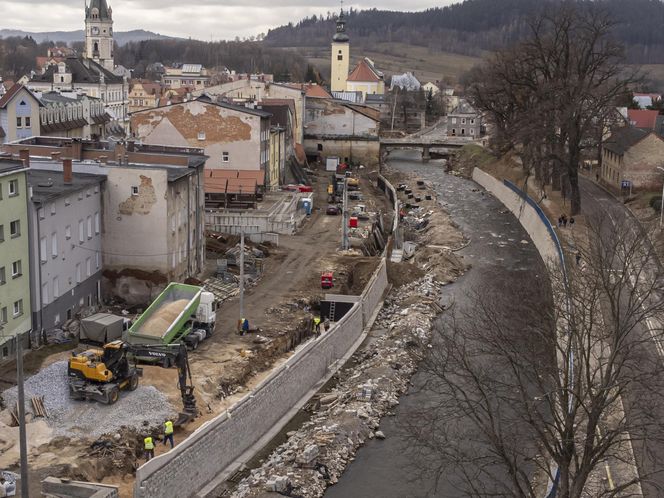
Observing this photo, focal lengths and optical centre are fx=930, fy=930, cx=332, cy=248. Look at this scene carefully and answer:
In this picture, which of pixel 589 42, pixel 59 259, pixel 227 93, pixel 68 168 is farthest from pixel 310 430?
pixel 227 93

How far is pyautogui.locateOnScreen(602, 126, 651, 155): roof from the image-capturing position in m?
64.6

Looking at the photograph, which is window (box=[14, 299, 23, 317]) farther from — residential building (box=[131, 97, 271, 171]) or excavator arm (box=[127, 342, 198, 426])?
residential building (box=[131, 97, 271, 171])

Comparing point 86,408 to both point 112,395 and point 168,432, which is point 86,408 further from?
point 168,432

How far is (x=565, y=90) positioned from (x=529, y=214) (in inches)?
330

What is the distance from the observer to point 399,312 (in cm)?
4112

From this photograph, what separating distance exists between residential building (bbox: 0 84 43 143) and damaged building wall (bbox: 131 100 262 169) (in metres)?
8.06

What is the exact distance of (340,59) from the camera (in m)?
147

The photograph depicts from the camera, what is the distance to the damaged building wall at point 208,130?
57531 millimetres

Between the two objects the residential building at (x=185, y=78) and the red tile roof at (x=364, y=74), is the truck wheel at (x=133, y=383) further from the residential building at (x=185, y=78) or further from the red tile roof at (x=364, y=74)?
the residential building at (x=185, y=78)

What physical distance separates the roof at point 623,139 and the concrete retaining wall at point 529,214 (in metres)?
7.34

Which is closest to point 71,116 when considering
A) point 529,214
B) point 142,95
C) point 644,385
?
point 529,214

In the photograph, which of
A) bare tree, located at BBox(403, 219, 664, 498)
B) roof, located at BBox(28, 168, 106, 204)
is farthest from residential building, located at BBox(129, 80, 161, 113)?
bare tree, located at BBox(403, 219, 664, 498)

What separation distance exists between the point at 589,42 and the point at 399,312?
26.3 meters

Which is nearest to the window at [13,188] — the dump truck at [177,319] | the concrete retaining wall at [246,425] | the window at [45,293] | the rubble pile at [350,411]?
the window at [45,293]
